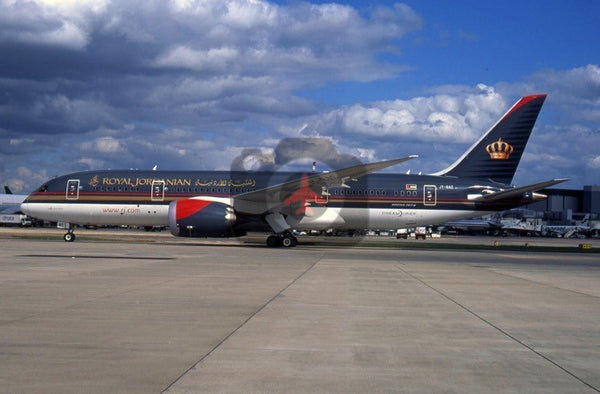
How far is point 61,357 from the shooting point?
5.69m

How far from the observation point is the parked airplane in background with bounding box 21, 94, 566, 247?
30062 mm

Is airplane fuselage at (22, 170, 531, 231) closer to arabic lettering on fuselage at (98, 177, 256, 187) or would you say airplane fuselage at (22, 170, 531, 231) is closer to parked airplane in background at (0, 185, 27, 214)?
arabic lettering on fuselage at (98, 177, 256, 187)

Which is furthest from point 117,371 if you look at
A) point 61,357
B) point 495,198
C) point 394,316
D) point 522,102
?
point 522,102

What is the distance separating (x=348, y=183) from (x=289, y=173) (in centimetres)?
302

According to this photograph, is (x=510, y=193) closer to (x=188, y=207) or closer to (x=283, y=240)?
(x=283, y=240)

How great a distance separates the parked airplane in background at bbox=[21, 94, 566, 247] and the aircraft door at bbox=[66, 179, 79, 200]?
2.0 inches

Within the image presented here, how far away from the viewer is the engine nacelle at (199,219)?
26844mm

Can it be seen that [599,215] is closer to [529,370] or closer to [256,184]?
[256,184]

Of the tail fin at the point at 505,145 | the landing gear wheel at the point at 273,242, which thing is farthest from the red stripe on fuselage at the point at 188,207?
the tail fin at the point at 505,145

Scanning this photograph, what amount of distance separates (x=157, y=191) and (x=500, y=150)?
1769 centimetres

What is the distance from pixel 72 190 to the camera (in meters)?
30.9

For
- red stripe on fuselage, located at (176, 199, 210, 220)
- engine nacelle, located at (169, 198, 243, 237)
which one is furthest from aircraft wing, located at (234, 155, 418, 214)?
red stripe on fuselage, located at (176, 199, 210, 220)

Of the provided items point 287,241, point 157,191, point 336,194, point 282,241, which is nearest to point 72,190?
point 157,191

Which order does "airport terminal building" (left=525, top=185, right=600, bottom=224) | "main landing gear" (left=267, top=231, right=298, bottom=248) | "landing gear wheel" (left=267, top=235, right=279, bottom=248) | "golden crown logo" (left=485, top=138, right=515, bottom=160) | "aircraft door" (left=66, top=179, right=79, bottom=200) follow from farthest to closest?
"airport terminal building" (left=525, top=185, right=600, bottom=224) → "golden crown logo" (left=485, top=138, right=515, bottom=160) → "aircraft door" (left=66, top=179, right=79, bottom=200) → "landing gear wheel" (left=267, top=235, right=279, bottom=248) → "main landing gear" (left=267, top=231, right=298, bottom=248)
